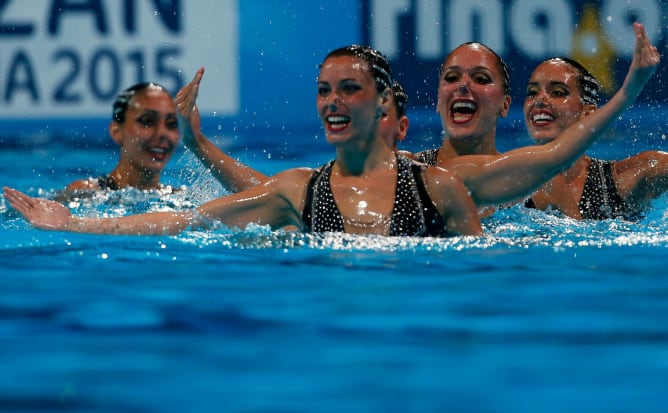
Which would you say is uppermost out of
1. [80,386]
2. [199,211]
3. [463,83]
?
[463,83]

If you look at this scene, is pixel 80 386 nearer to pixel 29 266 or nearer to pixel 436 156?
pixel 29 266

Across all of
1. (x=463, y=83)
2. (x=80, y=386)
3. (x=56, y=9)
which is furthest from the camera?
(x=56, y=9)

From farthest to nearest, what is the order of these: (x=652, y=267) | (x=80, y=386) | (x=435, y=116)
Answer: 1. (x=435, y=116)
2. (x=652, y=267)
3. (x=80, y=386)

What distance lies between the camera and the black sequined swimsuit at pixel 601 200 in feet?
15.1

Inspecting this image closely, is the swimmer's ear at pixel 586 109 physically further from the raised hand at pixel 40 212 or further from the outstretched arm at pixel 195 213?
the raised hand at pixel 40 212

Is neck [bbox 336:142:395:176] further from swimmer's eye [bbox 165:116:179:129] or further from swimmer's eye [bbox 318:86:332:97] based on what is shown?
swimmer's eye [bbox 165:116:179:129]

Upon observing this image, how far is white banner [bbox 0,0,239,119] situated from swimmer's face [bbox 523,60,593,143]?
10.3 ft

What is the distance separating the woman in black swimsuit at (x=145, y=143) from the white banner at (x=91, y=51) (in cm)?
132

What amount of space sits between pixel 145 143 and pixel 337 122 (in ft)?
8.07

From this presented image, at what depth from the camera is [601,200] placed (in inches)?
183

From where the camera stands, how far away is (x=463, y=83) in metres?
4.54

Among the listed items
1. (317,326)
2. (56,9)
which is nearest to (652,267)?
(317,326)

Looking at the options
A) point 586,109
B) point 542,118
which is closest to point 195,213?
point 542,118

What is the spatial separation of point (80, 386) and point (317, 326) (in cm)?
68
